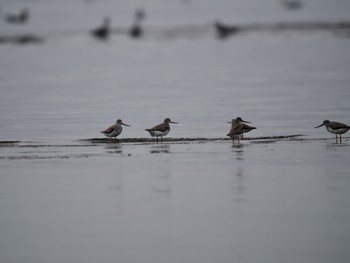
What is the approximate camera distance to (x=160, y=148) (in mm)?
19234

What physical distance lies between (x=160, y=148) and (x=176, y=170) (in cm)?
317

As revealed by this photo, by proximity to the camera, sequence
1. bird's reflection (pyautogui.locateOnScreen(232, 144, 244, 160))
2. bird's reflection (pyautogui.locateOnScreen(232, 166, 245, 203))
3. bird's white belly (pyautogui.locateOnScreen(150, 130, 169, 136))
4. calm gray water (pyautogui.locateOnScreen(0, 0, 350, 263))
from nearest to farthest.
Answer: calm gray water (pyautogui.locateOnScreen(0, 0, 350, 263)), bird's reflection (pyautogui.locateOnScreen(232, 166, 245, 203)), bird's reflection (pyautogui.locateOnScreen(232, 144, 244, 160)), bird's white belly (pyautogui.locateOnScreen(150, 130, 169, 136))

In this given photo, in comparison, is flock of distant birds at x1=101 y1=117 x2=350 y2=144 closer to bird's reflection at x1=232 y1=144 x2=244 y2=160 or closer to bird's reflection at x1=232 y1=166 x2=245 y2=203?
bird's reflection at x1=232 y1=144 x2=244 y2=160

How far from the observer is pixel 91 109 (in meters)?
29.4

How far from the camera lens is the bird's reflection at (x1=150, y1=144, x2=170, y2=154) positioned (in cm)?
1869

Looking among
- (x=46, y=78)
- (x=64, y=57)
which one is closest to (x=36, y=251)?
(x=46, y=78)

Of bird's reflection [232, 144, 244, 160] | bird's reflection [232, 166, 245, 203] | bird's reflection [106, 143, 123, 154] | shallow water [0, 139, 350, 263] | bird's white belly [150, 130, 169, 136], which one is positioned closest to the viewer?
shallow water [0, 139, 350, 263]

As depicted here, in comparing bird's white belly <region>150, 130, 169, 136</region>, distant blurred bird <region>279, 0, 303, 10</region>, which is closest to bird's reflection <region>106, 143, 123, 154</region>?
bird's white belly <region>150, 130, 169, 136</region>

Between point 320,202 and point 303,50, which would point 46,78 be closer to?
point 303,50

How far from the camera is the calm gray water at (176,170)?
36.4ft

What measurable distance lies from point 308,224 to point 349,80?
25623mm

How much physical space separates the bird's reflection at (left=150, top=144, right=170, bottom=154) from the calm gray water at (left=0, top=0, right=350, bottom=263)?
0.03 meters

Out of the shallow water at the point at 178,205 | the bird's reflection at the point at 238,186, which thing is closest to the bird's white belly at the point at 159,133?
the shallow water at the point at 178,205

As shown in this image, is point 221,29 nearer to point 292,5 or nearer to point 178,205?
point 292,5
